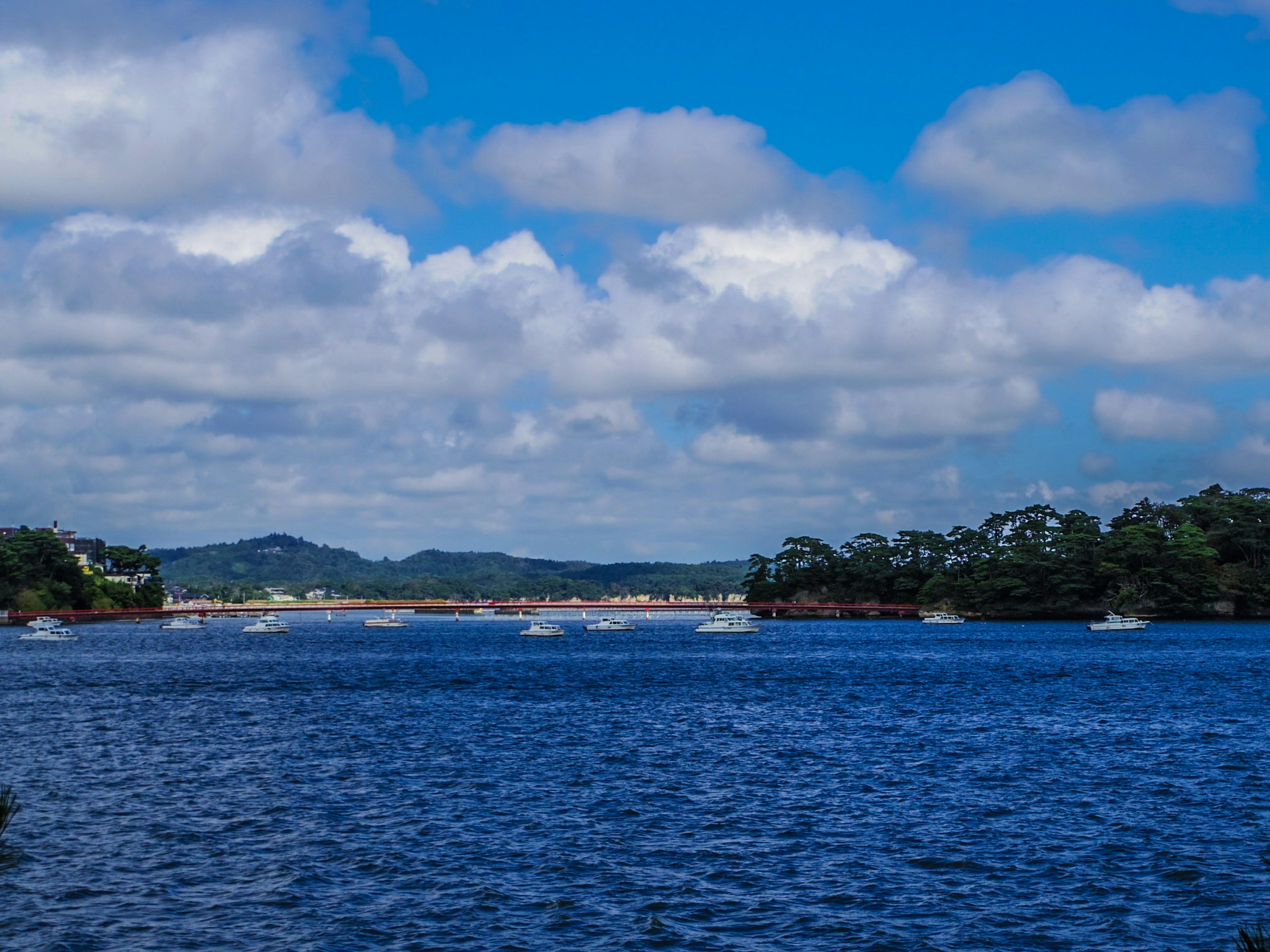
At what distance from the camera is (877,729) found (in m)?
62.0

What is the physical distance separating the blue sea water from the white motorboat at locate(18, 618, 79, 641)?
10507cm

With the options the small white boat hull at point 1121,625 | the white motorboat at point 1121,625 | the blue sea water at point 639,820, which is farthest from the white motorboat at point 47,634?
the white motorboat at point 1121,625

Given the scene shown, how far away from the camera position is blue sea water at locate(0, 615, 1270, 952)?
27.0 meters

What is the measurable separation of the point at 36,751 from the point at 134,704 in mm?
24338

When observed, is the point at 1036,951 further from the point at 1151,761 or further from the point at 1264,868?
the point at 1151,761

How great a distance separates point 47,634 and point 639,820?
169 m

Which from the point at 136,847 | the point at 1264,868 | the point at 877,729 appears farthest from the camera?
the point at 877,729

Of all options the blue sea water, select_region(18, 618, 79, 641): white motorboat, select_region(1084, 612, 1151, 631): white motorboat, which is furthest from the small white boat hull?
select_region(18, 618, 79, 641): white motorboat

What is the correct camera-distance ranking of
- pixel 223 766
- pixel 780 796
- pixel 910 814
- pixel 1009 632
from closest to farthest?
pixel 910 814, pixel 780 796, pixel 223 766, pixel 1009 632

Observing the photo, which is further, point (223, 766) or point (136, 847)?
point (223, 766)

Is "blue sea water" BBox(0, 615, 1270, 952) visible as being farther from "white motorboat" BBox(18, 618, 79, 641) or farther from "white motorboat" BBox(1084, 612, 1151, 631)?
"white motorboat" BBox(18, 618, 79, 641)

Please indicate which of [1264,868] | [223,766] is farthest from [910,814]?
[223,766]

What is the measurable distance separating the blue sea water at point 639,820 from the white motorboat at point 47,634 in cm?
10507

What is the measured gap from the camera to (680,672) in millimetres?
109062
